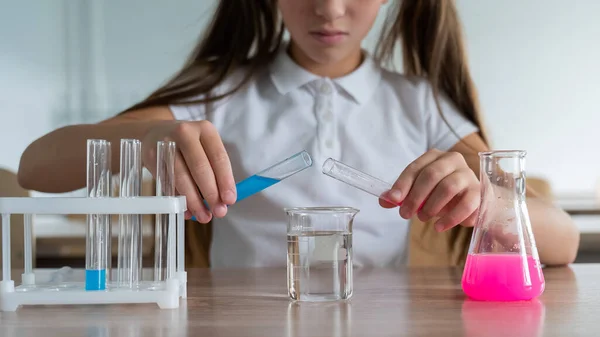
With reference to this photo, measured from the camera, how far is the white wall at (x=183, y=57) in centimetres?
353

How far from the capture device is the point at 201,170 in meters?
0.73

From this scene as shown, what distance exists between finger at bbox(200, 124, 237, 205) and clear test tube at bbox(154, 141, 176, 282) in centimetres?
6

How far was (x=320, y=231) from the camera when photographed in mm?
670

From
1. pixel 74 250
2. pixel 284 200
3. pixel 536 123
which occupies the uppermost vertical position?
pixel 536 123

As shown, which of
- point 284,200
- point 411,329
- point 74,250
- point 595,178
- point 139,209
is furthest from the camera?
point 595,178

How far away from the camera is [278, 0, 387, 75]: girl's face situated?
1.13 m

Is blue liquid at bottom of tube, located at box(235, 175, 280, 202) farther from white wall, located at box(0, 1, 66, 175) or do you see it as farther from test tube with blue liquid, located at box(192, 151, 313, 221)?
white wall, located at box(0, 1, 66, 175)

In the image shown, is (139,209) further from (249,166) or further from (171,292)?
(249,166)

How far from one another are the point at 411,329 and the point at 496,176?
20cm

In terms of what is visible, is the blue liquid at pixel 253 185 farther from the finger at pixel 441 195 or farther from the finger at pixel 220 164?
the finger at pixel 441 195

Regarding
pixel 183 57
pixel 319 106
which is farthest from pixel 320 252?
pixel 183 57

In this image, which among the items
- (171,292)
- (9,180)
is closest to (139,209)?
(171,292)

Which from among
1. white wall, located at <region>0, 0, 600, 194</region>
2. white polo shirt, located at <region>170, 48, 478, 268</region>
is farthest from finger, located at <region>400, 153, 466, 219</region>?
white wall, located at <region>0, 0, 600, 194</region>

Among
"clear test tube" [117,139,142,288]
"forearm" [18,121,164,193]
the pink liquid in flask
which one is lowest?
the pink liquid in flask
